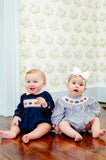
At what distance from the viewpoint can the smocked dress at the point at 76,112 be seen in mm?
1618

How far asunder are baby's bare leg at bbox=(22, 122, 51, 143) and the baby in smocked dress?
0.07m

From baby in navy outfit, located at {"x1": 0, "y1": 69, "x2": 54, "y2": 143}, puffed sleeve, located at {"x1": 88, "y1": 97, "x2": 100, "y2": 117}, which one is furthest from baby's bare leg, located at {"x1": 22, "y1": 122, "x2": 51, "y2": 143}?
puffed sleeve, located at {"x1": 88, "y1": 97, "x2": 100, "y2": 117}

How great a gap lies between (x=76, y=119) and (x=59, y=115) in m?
0.14

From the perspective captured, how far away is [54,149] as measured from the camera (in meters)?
1.31

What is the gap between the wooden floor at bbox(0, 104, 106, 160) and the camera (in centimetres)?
119

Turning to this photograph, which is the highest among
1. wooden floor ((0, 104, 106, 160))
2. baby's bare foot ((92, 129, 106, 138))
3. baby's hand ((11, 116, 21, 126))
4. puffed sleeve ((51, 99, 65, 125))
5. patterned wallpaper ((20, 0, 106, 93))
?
patterned wallpaper ((20, 0, 106, 93))

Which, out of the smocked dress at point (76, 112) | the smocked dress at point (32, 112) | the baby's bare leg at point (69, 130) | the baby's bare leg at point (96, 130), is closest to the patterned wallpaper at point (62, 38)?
the smocked dress at point (32, 112)

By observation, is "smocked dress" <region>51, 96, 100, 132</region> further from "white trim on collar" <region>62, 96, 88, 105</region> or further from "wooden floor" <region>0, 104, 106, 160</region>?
"wooden floor" <region>0, 104, 106, 160</region>

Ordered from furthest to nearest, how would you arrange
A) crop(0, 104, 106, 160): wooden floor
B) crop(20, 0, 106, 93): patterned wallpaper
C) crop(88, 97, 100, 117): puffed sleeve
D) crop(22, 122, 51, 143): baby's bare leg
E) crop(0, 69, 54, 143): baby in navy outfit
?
crop(20, 0, 106, 93): patterned wallpaper, crop(88, 97, 100, 117): puffed sleeve, crop(0, 69, 54, 143): baby in navy outfit, crop(22, 122, 51, 143): baby's bare leg, crop(0, 104, 106, 160): wooden floor

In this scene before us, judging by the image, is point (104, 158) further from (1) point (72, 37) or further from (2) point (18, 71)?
(1) point (72, 37)

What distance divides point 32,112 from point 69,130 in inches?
12.6

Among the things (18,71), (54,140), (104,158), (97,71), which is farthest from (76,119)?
(97,71)

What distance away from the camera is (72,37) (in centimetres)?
288

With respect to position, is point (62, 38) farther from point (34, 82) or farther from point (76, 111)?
point (76, 111)
